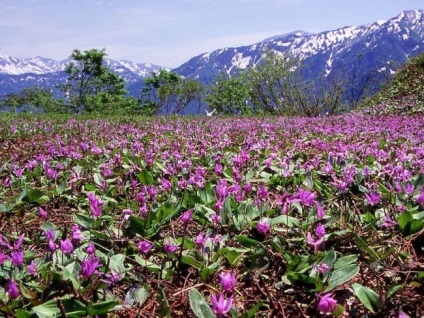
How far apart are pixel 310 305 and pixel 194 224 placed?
4.36 ft

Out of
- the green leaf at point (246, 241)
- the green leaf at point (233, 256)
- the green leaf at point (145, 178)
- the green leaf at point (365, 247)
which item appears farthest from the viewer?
the green leaf at point (145, 178)

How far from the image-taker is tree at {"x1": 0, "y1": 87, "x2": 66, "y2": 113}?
81019 millimetres

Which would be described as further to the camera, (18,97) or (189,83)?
(18,97)

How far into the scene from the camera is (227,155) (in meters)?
5.55

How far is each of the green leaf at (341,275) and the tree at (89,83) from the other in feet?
228

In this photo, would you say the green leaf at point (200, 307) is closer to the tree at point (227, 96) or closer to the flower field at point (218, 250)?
the flower field at point (218, 250)

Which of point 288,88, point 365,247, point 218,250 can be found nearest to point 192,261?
point 218,250

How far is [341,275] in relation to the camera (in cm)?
203

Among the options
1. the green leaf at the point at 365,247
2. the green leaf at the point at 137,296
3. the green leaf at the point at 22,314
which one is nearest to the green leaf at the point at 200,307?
the green leaf at the point at 137,296

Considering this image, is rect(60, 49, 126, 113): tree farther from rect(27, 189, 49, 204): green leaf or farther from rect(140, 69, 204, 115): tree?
rect(27, 189, 49, 204): green leaf

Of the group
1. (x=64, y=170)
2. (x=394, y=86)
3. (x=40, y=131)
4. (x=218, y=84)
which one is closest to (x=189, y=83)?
(x=218, y=84)

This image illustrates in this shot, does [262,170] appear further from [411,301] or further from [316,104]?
[316,104]

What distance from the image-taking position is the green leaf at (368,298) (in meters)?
1.80

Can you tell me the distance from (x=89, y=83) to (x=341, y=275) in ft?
259
